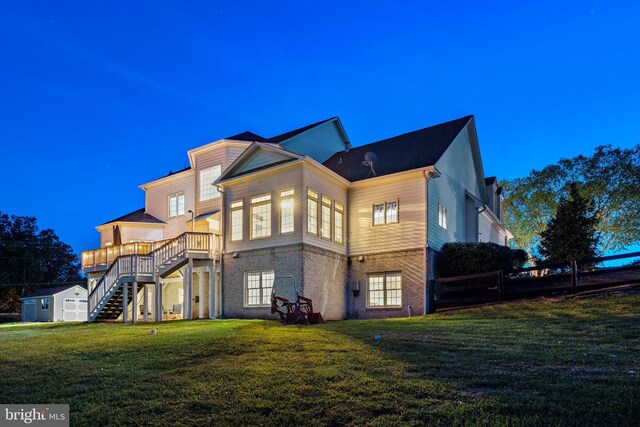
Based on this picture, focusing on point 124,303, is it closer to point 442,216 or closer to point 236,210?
point 236,210

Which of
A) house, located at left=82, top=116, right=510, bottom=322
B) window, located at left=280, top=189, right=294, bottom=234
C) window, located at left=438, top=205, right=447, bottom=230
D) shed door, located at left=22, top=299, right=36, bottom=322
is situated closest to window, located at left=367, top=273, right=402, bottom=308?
house, located at left=82, top=116, right=510, bottom=322

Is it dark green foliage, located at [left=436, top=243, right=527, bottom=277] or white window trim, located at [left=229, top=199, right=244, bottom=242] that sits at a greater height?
white window trim, located at [left=229, top=199, right=244, bottom=242]

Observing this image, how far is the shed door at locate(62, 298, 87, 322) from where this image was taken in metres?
37.2

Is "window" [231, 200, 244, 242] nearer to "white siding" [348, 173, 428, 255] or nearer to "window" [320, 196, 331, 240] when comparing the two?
"window" [320, 196, 331, 240]

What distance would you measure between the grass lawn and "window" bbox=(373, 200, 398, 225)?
25.4 feet

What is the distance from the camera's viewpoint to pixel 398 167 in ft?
66.8

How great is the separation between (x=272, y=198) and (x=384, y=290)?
5.81m

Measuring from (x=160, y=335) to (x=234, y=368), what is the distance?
592cm

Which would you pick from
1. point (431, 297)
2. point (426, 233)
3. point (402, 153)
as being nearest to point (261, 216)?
point (426, 233)

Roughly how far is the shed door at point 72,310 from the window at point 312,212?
26947 millimetres

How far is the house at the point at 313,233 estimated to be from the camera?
18.9m

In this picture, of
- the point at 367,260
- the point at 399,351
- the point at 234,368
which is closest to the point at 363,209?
the point at 367,260

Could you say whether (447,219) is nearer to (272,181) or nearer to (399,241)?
(399,241)

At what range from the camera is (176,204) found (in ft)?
88.3
